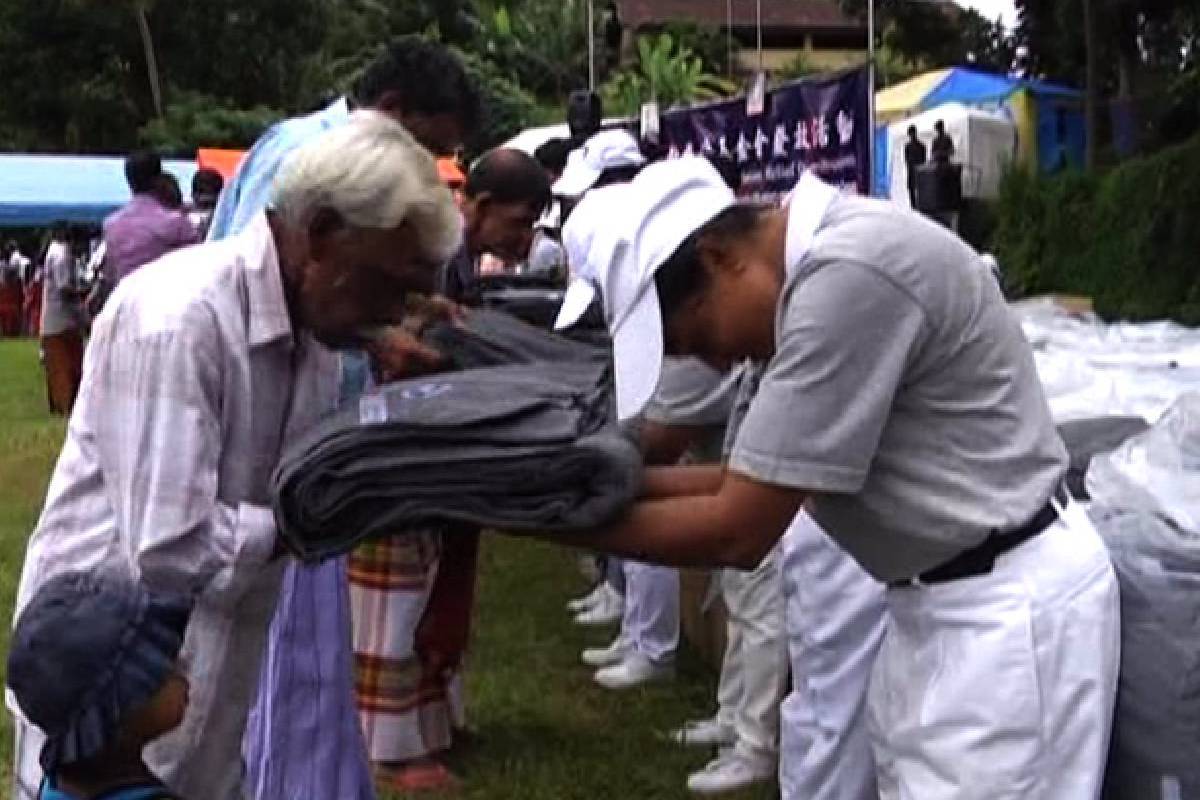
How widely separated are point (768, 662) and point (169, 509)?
2.82m

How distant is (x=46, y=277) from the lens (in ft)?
49.1

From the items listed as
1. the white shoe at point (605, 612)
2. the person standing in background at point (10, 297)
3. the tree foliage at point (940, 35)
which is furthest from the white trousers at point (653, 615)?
the person standing in background at point (10, 297)

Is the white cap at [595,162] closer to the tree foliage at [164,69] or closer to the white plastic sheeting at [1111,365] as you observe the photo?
the white plastic sheeting at [1111,365]

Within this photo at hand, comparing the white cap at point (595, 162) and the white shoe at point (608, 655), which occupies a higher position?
the white cap at point (595, 162)

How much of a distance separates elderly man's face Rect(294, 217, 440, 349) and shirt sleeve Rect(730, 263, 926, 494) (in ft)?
1.62

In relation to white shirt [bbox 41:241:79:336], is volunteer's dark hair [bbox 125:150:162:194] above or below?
above

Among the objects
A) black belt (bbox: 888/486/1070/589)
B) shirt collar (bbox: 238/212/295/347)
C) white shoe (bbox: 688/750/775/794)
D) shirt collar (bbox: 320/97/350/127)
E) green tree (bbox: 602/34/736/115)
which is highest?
green tree (bbox: 602/34/736/115)

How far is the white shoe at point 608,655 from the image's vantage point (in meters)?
6.29

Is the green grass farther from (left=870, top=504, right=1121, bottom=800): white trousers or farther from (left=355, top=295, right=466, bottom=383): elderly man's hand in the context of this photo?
(left=870, top=504, right=1121, bottom=800): white trousers

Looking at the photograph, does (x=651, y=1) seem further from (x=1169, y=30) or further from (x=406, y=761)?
(x=406, y=761)

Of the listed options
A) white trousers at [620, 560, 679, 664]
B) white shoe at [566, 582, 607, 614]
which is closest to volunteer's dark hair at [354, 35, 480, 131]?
white trousers at [620, 560, 679, 664]

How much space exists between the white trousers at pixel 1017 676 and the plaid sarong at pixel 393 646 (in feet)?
8.15

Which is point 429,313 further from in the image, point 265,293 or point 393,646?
point 393,646

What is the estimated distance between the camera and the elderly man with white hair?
230 centimetres
